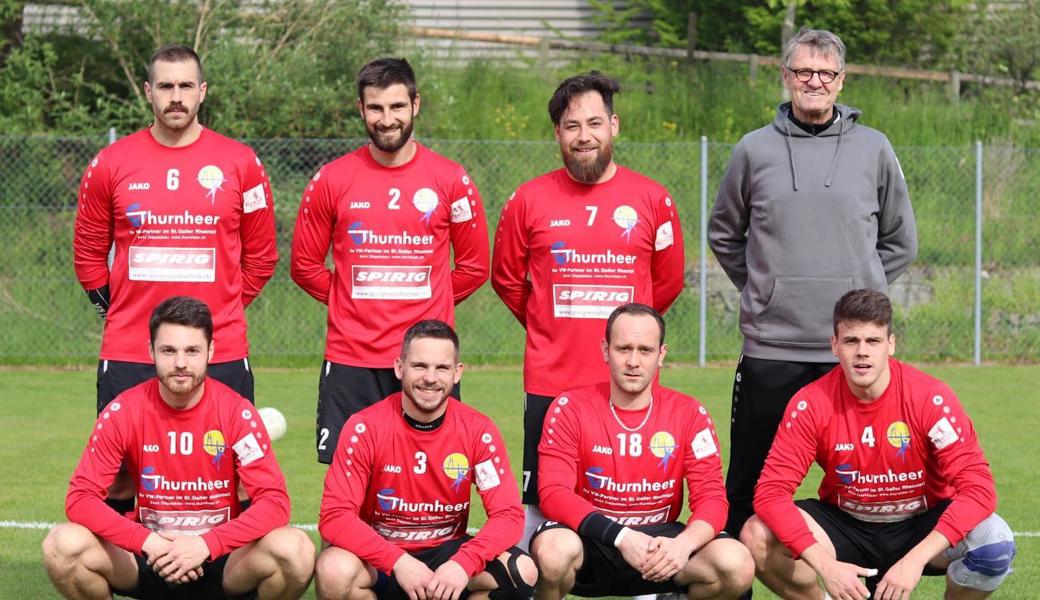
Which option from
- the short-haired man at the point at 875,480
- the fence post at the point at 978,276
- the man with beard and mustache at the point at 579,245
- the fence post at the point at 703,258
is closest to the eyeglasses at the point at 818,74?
the man with beard and mustache at the point at 579,245

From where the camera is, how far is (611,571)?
205 inches

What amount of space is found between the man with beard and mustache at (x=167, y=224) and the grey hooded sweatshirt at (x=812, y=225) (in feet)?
6.42

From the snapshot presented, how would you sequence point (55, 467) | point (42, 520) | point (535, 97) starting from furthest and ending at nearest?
point (535, 97), point (55, 467), point (42, 520)

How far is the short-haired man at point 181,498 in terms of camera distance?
5.02 metres

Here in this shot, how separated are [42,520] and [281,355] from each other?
6080 mm

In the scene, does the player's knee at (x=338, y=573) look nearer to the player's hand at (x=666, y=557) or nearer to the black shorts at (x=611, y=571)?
the black shorts at (x=611, y=571)

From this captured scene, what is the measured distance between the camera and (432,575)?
4.94m

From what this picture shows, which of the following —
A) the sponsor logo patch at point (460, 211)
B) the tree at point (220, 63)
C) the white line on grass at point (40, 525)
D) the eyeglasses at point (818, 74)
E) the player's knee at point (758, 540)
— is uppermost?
the tree at point (220, 63)

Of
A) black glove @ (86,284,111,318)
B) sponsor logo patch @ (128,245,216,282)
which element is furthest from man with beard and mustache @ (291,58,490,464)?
black glove @ (86,284,111,318)

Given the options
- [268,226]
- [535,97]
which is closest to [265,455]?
[268,226]

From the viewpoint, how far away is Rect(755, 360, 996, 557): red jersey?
17.0ft

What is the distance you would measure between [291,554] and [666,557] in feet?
4.18

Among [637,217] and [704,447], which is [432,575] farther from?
[637,217]

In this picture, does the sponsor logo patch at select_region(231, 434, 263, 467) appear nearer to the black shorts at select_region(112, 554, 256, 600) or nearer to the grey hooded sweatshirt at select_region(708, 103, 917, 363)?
the black shorts at select_region(112, 554, 256, 600)
